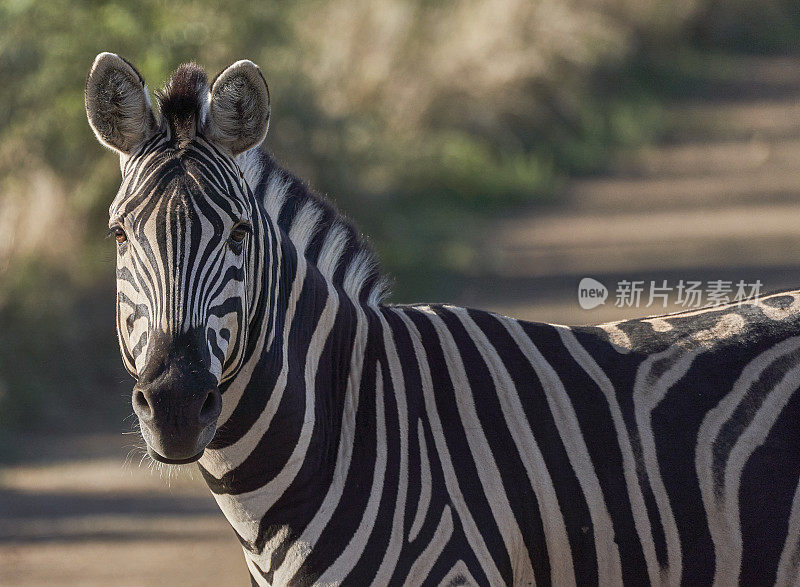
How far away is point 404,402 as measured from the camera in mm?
2602

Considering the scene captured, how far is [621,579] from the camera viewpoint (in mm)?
2592

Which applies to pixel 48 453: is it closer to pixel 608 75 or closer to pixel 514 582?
pixel 514 582

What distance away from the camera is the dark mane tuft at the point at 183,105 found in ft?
7.89

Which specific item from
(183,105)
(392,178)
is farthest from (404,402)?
(392,178)

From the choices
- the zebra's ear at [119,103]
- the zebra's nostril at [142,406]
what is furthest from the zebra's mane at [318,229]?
the zebra's nostril at [142,406]

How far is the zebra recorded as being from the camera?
2.34 m

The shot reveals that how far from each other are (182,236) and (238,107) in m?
0.36

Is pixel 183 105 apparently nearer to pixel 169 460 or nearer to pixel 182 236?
pixel 182 236

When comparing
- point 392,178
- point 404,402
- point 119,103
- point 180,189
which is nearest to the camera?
point 180,189

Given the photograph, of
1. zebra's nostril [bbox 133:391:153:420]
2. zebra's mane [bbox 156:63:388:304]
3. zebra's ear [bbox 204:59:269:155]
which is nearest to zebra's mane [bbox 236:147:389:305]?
zebra's mane [bbox 156:63:388:304]

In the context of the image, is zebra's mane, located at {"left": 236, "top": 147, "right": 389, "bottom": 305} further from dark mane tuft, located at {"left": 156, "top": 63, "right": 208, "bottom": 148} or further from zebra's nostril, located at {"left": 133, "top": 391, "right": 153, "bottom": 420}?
zebra's nostril, located at {"left": 133, "top": 391, "right": 153, "bottom": 420}

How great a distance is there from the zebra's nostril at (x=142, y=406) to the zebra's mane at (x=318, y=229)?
2.07 feet

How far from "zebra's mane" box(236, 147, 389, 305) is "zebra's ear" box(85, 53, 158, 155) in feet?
0.89

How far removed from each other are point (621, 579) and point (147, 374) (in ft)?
4.16
